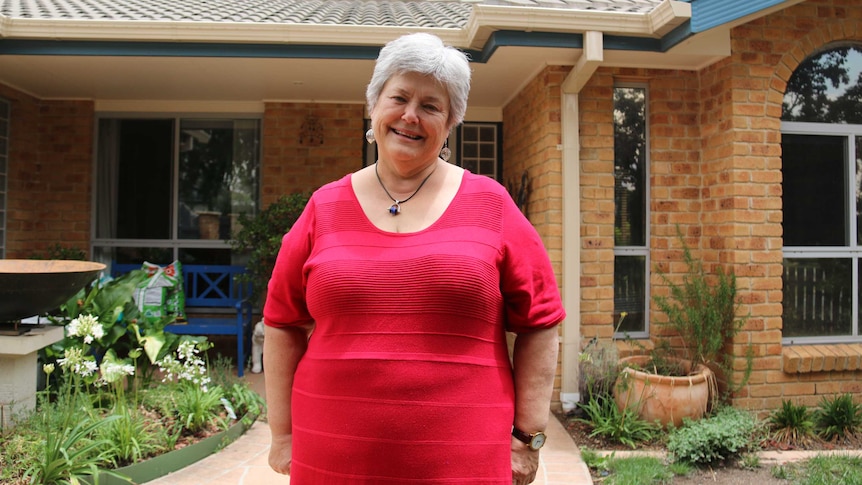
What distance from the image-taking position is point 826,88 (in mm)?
4660

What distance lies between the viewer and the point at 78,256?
6027 millimetres

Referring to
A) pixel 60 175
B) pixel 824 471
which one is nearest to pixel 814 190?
pixel 824 471

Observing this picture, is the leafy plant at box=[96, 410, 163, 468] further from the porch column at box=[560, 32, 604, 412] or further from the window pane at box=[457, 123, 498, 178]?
the window pane at box=[457, 123, 498, 178]

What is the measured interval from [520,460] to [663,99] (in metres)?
3.88

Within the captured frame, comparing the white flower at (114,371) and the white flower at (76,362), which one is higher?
the white flower at (76,362)

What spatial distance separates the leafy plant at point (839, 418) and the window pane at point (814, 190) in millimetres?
1139

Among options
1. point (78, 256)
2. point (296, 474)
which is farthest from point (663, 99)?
point (78, 256)

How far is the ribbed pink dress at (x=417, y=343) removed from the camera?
1.46 meters

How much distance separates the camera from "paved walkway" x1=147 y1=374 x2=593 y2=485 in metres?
3.23

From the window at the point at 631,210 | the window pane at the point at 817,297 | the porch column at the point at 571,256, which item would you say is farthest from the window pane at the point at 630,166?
the window pane at the point at 817,297

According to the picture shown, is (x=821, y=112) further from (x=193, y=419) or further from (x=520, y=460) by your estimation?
(x=193, y=419)

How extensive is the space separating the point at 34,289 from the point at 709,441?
3721 mm

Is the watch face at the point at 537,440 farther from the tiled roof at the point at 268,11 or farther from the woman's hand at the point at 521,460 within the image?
the tiled roof at the point at 268,11

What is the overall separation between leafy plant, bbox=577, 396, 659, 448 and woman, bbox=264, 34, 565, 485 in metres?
2.54
